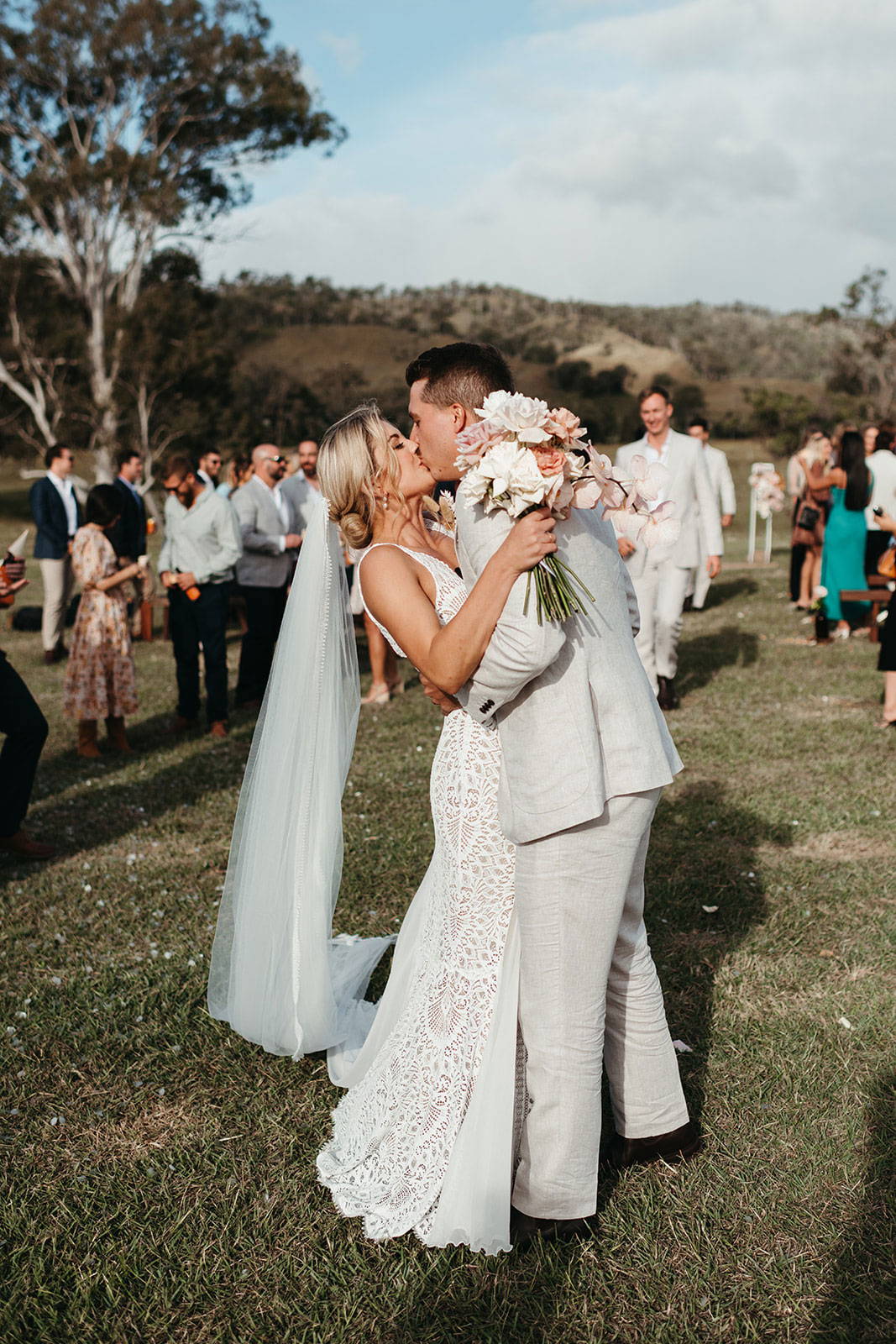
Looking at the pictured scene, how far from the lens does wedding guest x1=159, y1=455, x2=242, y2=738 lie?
9336 millimetres

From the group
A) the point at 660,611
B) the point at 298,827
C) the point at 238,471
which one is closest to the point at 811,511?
Result: the point at 660,611

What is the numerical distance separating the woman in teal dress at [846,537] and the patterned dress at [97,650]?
24.5ft

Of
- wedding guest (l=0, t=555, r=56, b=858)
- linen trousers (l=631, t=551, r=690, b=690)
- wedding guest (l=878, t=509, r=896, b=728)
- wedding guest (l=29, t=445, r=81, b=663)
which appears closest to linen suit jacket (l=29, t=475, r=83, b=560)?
wedding guest (l=29, t=445, r=81, b=663)

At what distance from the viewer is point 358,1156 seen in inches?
127

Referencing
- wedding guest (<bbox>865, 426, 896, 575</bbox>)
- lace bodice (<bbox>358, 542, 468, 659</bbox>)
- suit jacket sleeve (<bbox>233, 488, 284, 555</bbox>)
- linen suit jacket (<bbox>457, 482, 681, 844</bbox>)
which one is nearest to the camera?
linen suit jacket (<bbox>457, 482, 681, 844</bbox>)

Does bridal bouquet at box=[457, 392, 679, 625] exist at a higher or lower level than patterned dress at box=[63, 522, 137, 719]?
higher

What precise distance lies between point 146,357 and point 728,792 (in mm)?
23334

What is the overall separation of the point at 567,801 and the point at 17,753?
4.49 m

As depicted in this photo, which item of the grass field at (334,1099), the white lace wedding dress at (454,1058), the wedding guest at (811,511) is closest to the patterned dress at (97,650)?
the grass field at (334,1099)

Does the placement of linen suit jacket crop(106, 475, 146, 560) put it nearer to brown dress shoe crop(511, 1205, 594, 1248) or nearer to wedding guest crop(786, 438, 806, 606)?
wedding guest crop(786, 438, 806, 606)

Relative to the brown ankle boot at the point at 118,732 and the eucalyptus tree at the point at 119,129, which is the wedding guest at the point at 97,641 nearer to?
the brown ankle boot at the point at 118,732

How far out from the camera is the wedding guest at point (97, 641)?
→ 873 centimetres

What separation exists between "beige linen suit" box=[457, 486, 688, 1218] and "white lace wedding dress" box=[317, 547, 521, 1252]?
107mm

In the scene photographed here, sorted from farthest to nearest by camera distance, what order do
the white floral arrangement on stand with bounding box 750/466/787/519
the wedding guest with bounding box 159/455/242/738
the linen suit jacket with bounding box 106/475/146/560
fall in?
the white floral arrangement on stand with bounding box 750/466/787/519, the linen suit jacket with bounding box 106/475/146/560, the wedding guest with bounding box 159/455/242/738
